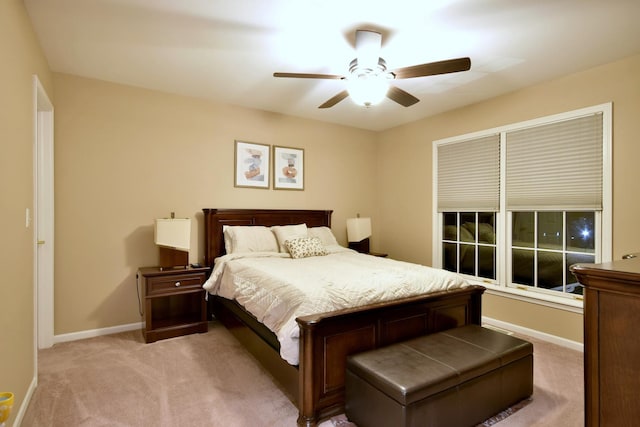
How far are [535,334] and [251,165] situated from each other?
12.0 ft

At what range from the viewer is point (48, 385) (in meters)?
2.38

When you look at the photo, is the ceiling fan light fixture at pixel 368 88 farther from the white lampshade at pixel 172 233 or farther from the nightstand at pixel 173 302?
the nightstand at pixel 173 302

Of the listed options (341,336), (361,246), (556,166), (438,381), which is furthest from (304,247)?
(556,166)

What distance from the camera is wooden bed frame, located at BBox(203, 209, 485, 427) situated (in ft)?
6.34

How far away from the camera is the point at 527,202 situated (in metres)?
3.46

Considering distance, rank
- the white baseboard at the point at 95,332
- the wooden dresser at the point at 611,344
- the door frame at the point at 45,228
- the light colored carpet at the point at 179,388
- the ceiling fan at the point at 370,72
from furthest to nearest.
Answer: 1. the white baseboard at the point at 95,332
2. the door frame at the point at 45,228
3. the ceiling fan at the point at 370,72
4. the light colored carpet at the point at 179,388
5. the wooden dresser at the point at 611,344

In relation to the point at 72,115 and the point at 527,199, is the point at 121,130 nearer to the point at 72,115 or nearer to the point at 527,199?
the point at 72,115

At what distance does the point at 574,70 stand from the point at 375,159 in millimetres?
2752

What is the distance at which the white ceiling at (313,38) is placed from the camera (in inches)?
85.0

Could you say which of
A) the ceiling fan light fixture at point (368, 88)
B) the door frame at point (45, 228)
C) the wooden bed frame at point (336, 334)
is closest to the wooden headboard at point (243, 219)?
the wooden bed frame at point (336, 334)

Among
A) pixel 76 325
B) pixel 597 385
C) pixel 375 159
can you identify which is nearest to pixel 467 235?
pixel 375 159

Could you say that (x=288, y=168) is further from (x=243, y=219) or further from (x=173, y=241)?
(x=173, y=241)

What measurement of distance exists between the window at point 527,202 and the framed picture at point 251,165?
225 centimetres

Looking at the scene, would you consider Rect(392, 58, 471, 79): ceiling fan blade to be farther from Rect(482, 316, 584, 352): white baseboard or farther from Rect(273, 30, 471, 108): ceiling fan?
Rect(482, 316, 584, 352): white baseboard
